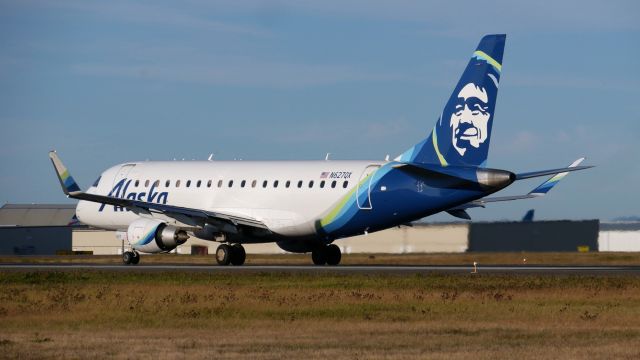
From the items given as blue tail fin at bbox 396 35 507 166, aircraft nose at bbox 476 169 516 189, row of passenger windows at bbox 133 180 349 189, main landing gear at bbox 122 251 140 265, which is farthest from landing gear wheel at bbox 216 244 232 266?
aircraft nose at bbox 476 169 516 189

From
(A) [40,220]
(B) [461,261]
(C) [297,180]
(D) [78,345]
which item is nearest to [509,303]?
(D) [78,345]

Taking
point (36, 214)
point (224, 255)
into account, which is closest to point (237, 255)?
point (224, 255)

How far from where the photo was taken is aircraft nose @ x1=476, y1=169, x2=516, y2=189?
4822 centimetres

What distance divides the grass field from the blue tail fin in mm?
7192

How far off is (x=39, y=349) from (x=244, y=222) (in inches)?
1284

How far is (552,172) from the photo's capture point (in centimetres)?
4966

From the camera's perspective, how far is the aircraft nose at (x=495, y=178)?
4822cm

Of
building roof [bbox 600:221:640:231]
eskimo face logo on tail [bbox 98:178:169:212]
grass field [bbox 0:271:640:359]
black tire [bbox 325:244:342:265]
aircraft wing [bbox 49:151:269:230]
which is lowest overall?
grass field [bbox 0:271:640:359]

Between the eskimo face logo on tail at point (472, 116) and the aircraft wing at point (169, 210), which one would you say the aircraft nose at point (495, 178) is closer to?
the eskimo face logo on tail at point (472, 116)

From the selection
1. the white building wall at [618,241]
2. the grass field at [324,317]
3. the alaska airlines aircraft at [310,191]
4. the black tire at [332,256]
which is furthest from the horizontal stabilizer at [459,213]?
the white building wall at [618,241]

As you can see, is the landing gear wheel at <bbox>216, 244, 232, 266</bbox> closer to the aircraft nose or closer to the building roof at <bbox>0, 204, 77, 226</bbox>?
the aircraft nose

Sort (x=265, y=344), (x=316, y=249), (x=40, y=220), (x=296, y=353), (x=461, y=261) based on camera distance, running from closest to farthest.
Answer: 1. (x=296, y=353)
2. (x=265, y=344)
3. (x=316, y=249)
4. (x=461, y=261)
5. (x=40, y=220)

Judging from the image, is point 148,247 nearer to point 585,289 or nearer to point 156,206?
point 156,206

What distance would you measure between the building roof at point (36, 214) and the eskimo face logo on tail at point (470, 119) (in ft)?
270
